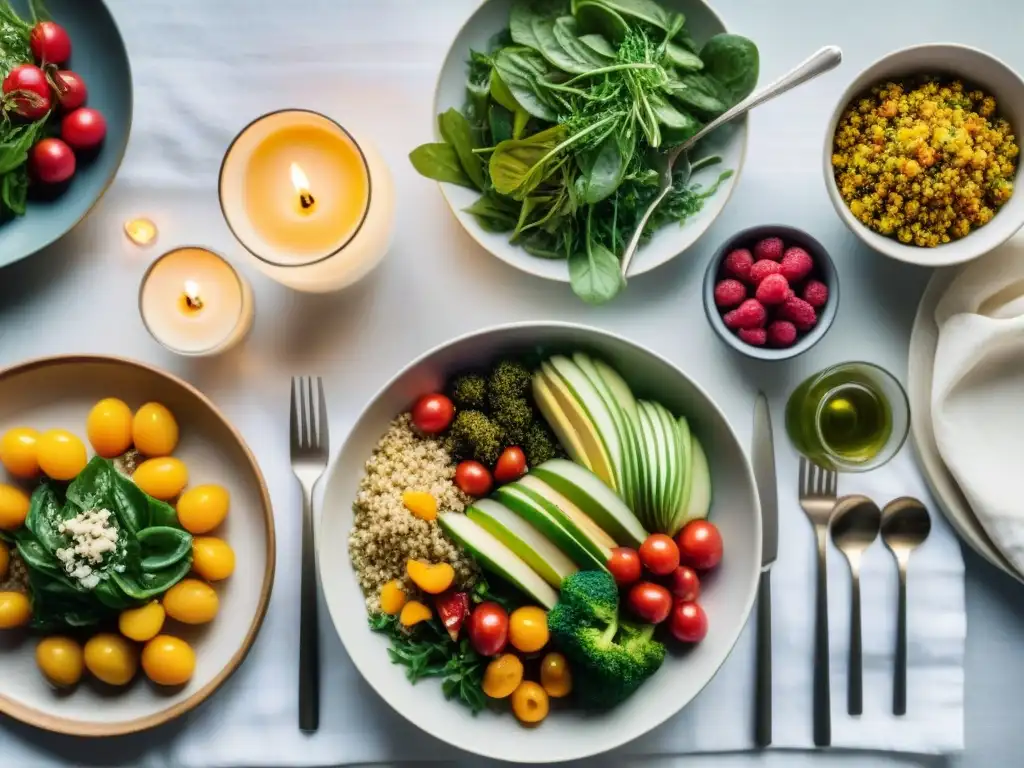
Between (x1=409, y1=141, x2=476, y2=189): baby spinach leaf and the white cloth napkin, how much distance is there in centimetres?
75

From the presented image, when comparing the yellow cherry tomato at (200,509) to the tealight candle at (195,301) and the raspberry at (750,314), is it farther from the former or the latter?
the raspberry at (750,314)

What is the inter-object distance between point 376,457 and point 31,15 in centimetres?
86

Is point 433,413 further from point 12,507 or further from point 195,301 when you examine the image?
point 12,507

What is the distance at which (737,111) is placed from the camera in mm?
1290

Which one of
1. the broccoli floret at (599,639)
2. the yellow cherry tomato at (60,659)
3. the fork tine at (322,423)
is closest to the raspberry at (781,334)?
the broccoli floret at (599,639)

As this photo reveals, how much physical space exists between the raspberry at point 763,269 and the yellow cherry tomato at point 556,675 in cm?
60

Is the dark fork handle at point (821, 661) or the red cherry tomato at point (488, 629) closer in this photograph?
the red cherry tomato at point (488, 629)

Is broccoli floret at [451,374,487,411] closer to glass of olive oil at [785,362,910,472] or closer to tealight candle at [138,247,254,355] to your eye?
tealight candle at [138,247,254,355]

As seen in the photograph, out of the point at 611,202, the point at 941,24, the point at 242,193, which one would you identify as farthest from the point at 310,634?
the point at 941,24

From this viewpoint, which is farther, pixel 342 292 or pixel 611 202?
pixel 342 292

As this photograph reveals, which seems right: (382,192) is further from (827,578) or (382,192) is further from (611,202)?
(827,578)

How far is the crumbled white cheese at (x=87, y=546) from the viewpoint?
1.23 meters

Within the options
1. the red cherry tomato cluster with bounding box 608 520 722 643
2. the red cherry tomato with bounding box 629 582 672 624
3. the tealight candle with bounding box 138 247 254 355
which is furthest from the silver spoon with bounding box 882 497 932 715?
the tealight candle with bounding box 138 247 254 355

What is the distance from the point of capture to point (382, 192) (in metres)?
1.31
